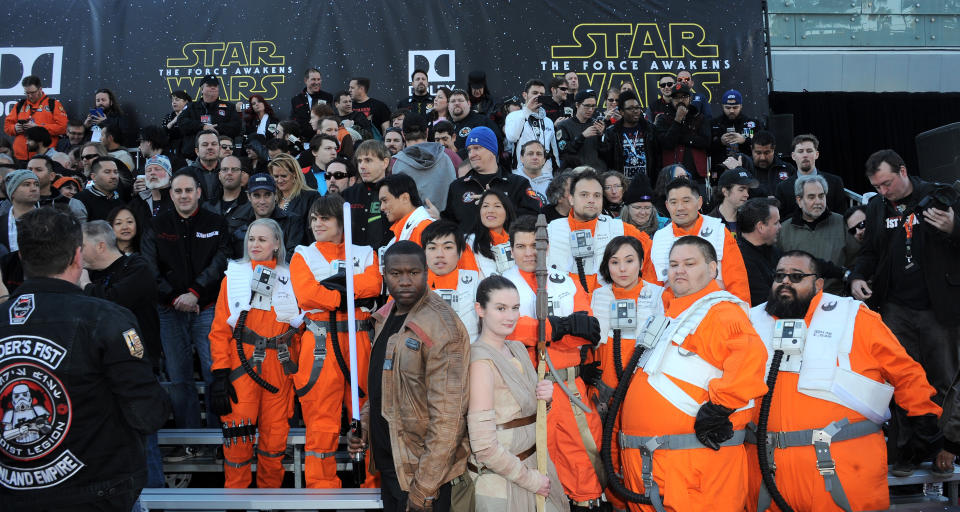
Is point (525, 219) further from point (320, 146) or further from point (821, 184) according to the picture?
point (320, 146)

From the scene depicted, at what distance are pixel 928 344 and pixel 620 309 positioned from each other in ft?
8.45

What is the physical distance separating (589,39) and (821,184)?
6.68 meters

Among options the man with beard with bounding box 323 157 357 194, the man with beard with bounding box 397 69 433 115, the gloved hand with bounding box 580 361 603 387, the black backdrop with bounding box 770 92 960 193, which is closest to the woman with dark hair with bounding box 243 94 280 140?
the man with beard with bounding box 397 69 433 115

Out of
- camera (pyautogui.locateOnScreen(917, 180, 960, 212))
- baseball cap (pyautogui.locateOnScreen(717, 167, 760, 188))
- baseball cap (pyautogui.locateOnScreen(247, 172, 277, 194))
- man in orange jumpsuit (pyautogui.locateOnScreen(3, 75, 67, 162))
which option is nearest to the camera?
camera (pyautogui.locateOnScreen(917, 180, 960, 212))

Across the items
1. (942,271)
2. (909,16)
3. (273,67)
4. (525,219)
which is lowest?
(942,271)

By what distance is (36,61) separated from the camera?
13.5 meters

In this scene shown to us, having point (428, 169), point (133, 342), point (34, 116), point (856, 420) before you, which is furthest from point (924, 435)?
point (34, 116)

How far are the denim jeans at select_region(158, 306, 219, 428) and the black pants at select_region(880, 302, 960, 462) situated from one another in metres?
5.14

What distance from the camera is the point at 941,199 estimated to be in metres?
5.78

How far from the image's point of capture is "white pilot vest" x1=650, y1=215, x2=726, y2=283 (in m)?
5.91

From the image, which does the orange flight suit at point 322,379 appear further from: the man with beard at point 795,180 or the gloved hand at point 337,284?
the man with beard at point 795,180

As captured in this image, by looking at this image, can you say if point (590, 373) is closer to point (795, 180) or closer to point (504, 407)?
point (504, 407)

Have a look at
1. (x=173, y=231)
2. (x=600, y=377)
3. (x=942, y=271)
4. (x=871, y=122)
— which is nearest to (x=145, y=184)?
(x=173, y=231)

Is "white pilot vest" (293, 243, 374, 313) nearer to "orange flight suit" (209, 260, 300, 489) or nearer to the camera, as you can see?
"orange flight suit" (209, 260, 300, 489)
